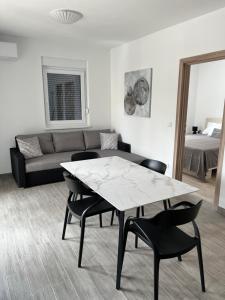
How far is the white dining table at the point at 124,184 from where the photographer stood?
1753mm

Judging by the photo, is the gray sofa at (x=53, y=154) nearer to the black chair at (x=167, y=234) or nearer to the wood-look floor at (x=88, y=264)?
the wood-look floor at (x=88, y=264)

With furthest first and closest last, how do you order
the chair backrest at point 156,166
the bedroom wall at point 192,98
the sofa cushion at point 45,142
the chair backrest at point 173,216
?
the bedroom wall at point 192,98
the sofa cushion at point 45,142
the chair backrest at point 156,166
the chair backrest at point 173,216

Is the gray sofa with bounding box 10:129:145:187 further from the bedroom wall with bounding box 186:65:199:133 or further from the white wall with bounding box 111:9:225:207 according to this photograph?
the bedroom wall with bounding box 186:65:199:133

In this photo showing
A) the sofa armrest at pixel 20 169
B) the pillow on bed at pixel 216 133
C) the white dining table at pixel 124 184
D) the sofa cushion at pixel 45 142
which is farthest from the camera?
the pillow on bed at pixel 216 133

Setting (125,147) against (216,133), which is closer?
(125,147)

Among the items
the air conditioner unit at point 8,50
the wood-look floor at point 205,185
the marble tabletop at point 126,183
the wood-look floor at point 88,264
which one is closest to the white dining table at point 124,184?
the marble tabletop at point 126,183

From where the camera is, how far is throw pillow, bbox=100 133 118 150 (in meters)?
4.84

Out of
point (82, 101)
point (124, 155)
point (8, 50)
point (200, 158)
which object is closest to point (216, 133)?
point (200, 158)

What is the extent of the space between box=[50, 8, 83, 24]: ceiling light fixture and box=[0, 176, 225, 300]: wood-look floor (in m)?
2.54

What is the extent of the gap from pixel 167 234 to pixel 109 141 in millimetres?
3208

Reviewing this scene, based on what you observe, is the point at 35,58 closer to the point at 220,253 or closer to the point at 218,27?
the point at 218,27

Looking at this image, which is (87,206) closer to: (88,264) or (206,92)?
(88,264)

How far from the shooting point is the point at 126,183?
6.95ft

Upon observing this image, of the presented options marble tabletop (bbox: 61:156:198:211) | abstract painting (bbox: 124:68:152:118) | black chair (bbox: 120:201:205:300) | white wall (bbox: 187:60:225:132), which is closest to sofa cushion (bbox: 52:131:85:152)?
abstract painting (bbox: 124:68:152:118)
